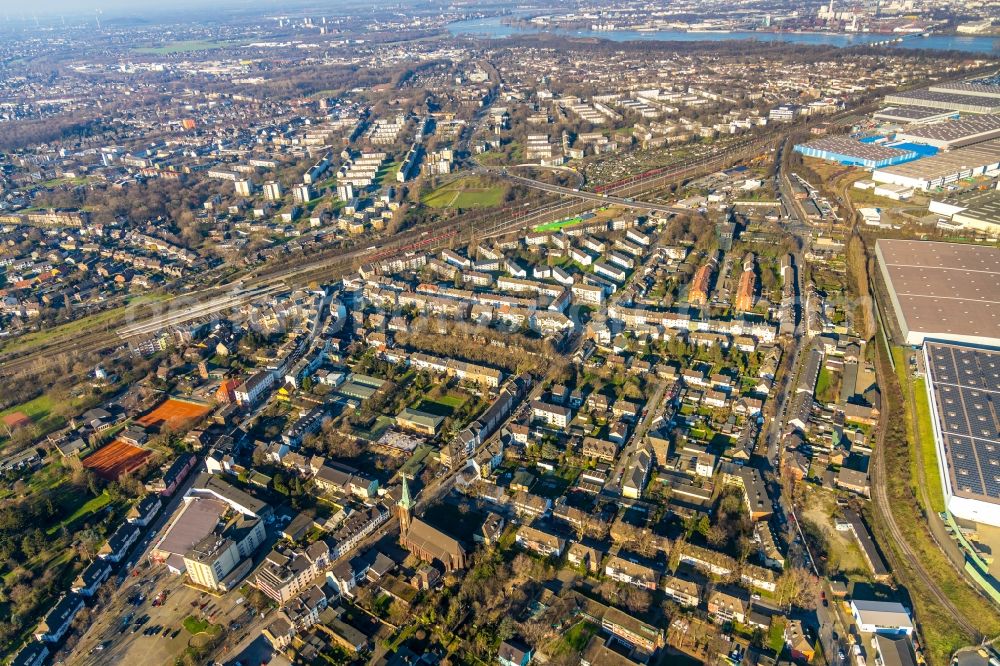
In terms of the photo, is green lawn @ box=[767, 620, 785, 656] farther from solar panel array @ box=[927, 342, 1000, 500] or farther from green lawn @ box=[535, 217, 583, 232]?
green lawn @ box=[535, 217, 583, 232]

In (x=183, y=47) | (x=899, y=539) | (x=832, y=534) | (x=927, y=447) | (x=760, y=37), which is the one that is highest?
(x=760, y=37)

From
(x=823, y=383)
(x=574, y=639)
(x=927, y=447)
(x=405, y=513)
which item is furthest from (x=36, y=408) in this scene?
(x=927, y=447)

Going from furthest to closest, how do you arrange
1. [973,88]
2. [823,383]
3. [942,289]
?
[973,88], [942,289], [823,383]

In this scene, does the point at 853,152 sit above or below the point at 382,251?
above

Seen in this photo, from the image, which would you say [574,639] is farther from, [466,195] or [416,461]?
[466,195]

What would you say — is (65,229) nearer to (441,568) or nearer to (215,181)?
(215,181)

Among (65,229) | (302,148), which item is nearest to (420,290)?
(65,229)

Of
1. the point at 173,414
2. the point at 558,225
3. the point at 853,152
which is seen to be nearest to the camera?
the point at 173,414
